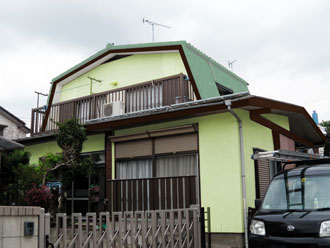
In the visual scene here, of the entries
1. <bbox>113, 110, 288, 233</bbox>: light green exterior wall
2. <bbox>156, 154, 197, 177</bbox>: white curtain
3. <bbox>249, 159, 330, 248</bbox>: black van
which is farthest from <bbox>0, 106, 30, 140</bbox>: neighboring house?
<bbox>249, 159, 330, 248</bbox>: black van

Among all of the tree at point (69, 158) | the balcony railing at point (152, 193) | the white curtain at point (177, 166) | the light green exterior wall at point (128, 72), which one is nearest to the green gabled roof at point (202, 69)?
the light green exterior wall at point (128, 72)

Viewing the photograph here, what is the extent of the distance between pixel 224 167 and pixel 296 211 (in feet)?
12.8

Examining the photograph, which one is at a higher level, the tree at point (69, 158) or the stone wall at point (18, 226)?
the tree at point (69, 158)

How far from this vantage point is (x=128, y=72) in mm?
15938

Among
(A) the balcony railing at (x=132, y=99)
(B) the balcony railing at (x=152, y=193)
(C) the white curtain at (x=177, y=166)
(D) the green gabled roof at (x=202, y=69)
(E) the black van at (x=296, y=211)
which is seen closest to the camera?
(E) the black van at (x=296, y=211)

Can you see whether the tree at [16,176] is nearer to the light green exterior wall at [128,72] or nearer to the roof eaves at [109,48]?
the light green exterior wall at [128,72]

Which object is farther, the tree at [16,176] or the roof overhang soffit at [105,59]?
the roof overhang soffit at [105,59]

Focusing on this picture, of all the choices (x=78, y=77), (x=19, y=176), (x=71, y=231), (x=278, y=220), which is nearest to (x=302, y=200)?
(x=278, y=220)

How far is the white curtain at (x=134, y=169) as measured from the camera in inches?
479

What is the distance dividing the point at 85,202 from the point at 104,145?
7.01ft

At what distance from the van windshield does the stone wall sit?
4017 mm

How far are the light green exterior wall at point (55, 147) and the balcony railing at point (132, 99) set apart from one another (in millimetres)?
929

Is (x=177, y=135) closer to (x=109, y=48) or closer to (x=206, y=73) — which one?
(x=206, y=73)

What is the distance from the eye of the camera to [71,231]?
6.88 meters
